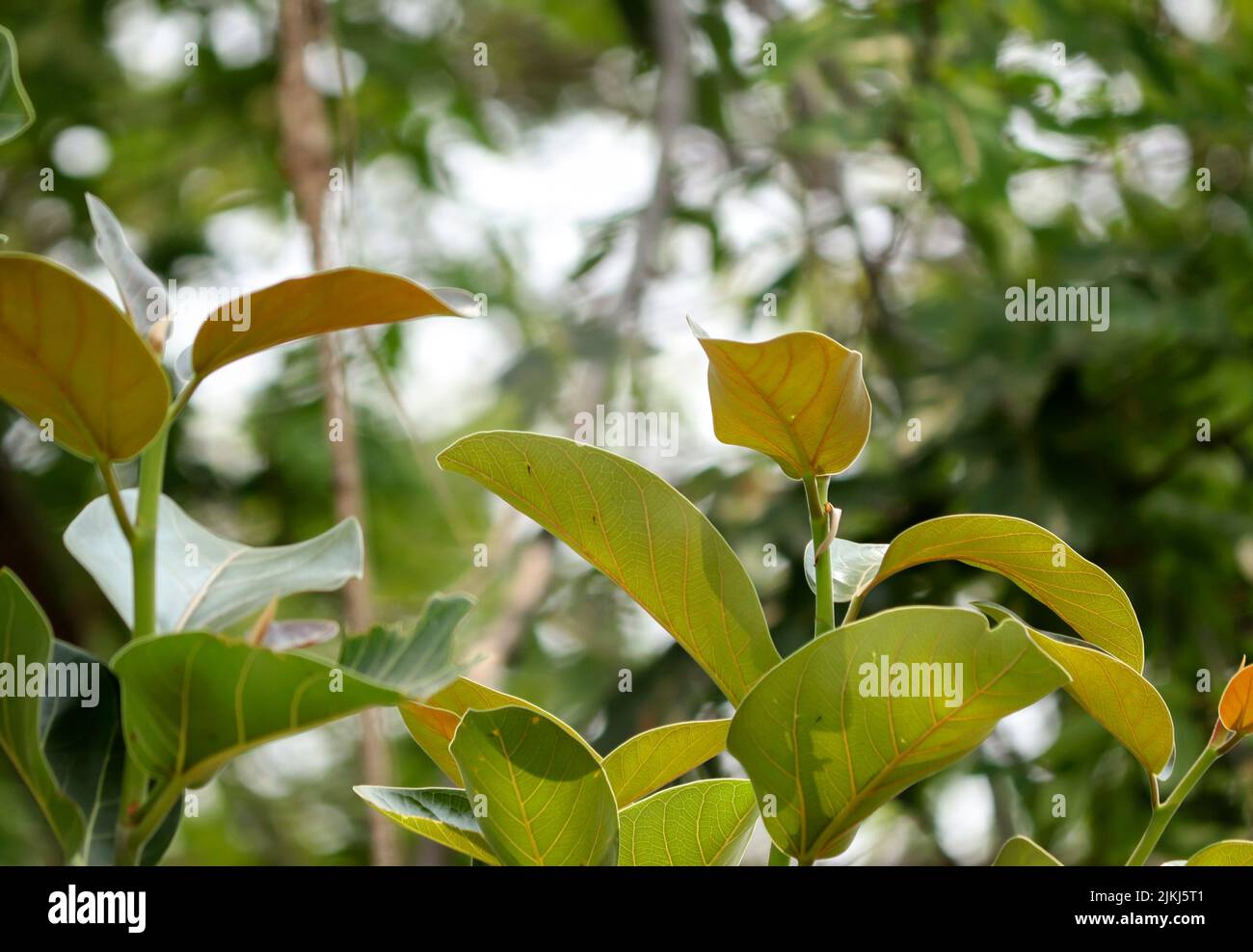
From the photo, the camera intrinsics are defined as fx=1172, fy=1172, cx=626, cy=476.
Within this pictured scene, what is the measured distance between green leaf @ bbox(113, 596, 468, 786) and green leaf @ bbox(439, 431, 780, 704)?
60 millimetres

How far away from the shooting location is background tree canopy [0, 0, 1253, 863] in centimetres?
137

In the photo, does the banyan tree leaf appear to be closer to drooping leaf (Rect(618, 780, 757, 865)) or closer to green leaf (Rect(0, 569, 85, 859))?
green leaf (Rect(0, 569, 85, 859))

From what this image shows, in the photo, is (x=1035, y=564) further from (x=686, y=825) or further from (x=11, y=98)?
(x=11, y=98)

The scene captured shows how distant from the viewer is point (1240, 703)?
341mm

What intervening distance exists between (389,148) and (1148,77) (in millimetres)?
1499

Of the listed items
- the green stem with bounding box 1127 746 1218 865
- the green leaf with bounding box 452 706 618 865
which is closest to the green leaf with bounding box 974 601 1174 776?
the green stem with bounding box 1127 746 1218 865

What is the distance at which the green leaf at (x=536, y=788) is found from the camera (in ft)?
1.01

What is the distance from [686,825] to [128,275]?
234mm

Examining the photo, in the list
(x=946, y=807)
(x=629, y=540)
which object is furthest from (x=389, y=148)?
(x=629, y=540)

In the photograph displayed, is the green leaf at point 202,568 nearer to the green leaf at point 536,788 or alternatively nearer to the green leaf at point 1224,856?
the green leaf at point 536,788

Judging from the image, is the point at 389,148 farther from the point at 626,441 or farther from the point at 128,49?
the point at 626,441

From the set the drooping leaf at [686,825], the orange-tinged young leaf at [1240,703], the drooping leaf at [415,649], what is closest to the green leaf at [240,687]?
the drooping leaf at [415,649]

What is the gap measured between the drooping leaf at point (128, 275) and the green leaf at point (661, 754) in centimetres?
19

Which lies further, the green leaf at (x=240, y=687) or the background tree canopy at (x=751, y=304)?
the background tree canopy at (x=751, y=304)
